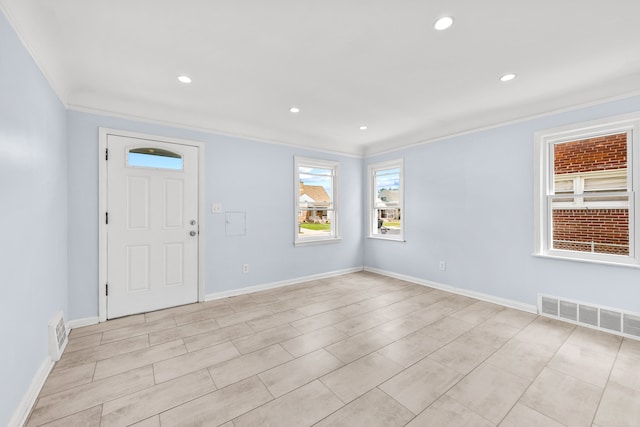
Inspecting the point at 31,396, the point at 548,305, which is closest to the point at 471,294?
the point at 548,305

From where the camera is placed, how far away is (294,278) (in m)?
4.61

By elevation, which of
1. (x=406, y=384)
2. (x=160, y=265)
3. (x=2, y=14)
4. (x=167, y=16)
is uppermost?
(x=167, y=16)

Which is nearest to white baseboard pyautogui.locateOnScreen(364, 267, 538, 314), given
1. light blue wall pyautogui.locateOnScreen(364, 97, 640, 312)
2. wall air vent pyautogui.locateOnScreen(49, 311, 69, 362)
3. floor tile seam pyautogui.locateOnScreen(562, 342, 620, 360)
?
light blue wall pyautogui.locateOnScreen(364, 97, 640, 312)

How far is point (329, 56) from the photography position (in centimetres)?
229

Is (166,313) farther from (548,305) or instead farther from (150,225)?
(548,305)

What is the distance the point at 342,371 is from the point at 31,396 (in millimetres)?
2076

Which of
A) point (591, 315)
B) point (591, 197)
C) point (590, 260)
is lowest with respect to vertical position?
point (591, 315)

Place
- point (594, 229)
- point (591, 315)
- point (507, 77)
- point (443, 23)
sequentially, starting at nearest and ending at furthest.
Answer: point (443, 23)
point (507, 77)
point (591, 315)
point (594, 229)

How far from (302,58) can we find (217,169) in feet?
6.92

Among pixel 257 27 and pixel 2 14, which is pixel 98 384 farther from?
pixel 257 27

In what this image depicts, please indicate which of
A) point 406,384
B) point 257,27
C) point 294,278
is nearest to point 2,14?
point 257,27

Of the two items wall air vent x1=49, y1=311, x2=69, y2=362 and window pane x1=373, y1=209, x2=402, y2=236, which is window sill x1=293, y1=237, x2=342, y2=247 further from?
wall air vent x1=49, y1=311, x2=69, y2=362

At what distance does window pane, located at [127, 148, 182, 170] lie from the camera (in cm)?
326

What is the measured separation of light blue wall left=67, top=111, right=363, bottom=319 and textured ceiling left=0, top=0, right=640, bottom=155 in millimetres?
370
